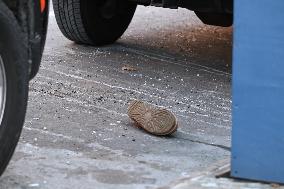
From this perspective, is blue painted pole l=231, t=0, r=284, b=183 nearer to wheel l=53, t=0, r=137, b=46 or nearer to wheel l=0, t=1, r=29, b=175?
wheel l=0, t=1, r=29, b=175

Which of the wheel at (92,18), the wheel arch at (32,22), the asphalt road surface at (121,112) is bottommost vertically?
the asphalt road surface at (121,112)

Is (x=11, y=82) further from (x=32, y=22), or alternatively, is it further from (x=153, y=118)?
(x=153, y=118)

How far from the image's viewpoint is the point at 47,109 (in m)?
5.71

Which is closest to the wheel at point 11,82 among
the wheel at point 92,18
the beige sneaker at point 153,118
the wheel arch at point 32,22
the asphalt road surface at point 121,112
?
the wheel arch at point 32,22

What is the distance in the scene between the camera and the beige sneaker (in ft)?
17.3

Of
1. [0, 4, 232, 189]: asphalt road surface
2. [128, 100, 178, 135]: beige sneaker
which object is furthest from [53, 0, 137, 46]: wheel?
[128, 100, 178, 135]: beige sneaker

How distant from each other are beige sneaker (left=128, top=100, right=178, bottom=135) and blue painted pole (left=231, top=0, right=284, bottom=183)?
102 cm

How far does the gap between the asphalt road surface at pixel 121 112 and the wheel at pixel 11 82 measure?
40cm

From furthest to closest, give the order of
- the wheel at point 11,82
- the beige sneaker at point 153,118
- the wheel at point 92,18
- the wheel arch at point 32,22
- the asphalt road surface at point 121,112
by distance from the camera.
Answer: the wheel at point 92,18 → the beige sneaker at point 153,118 → the asphalt road surface at point 121,112 → the wheel arch at point 32,22 → the wheel at point 11,82

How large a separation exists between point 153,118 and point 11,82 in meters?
1.69

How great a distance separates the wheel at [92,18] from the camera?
24.4ft

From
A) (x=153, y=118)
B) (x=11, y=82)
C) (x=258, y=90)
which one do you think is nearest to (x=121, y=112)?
(x=153, y=118)

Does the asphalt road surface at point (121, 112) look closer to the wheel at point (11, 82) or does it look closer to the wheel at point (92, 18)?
the wheel at point (92, 18)

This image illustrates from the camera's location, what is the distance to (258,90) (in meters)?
4.15
